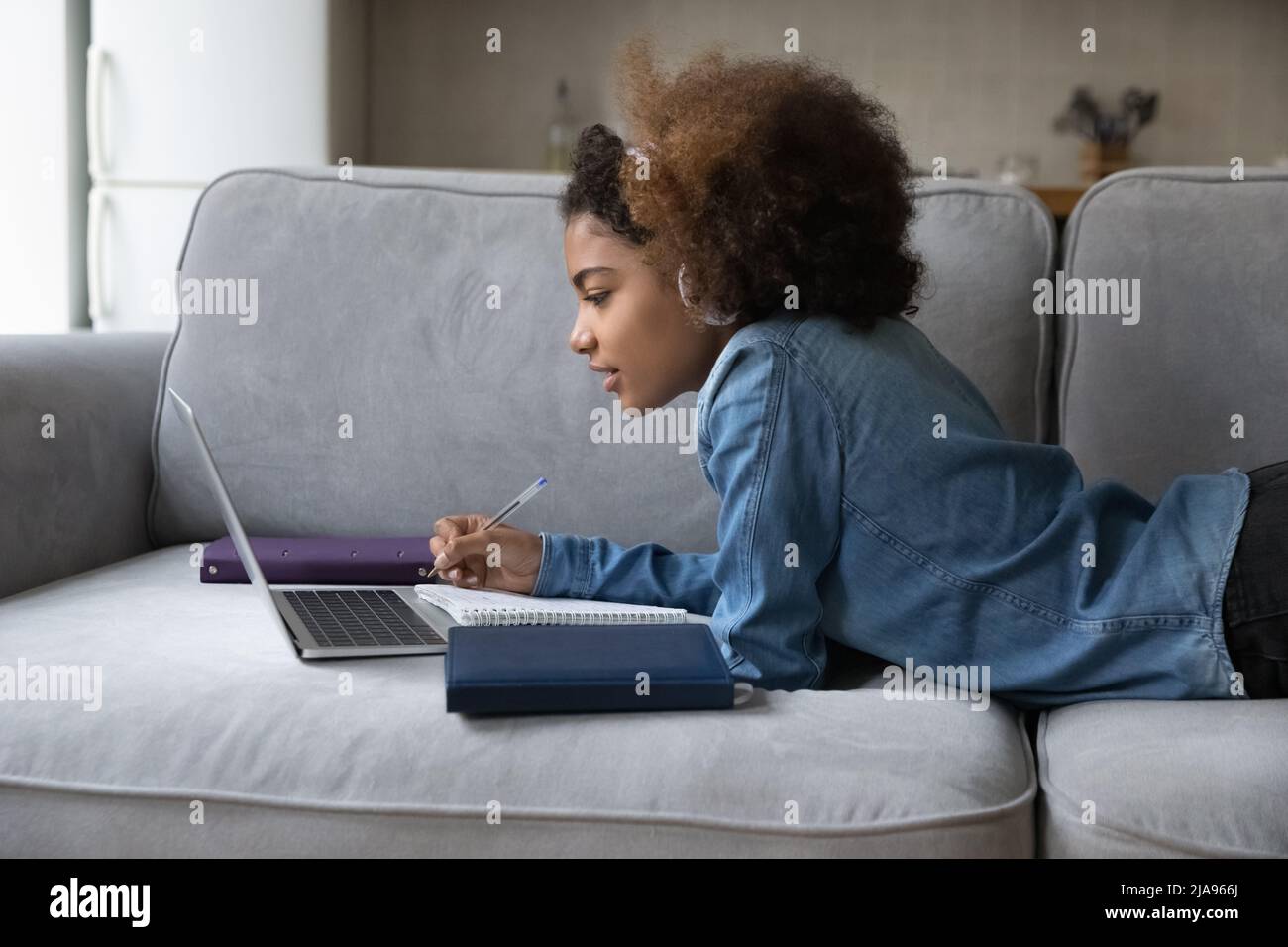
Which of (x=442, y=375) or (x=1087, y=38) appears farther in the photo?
(x=1087, y=38)

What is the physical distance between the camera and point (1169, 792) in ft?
2.90

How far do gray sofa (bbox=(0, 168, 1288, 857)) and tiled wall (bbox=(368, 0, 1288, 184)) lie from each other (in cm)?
231

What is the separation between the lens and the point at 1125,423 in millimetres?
1414

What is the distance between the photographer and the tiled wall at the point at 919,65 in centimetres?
375

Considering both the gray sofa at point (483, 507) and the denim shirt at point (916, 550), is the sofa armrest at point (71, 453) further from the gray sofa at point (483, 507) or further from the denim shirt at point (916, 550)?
the denim shirt at point (916, 550)

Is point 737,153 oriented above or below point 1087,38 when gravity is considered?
below

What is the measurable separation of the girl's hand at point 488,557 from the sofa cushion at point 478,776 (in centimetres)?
28

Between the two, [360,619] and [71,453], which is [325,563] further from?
[71,453]

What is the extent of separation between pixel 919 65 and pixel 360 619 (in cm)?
310

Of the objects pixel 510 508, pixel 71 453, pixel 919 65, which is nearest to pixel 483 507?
pixel 510 508

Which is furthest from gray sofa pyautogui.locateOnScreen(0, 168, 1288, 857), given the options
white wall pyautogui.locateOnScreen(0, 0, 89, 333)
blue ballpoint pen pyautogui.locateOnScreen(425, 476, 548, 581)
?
white wall pyautogui.locateOnScreen(0, 0, 89, 333)
